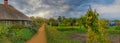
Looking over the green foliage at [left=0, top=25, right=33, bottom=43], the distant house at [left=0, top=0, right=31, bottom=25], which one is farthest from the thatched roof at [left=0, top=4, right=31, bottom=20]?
the green foliage at [left=0, top=25, right=33, bottom=43]

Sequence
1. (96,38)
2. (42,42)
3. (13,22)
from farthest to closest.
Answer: (13,22) < (96,38) < (42,42)

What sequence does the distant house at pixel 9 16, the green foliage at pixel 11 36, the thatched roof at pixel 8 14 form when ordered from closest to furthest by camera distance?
the green foliage at pixel 11 36, the distant house at pixel 9 16, the thatched roof at pixel 8 14

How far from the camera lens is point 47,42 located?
15.5 feet

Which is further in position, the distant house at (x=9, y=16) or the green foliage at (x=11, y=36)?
the distant house at (x=9, y=16)

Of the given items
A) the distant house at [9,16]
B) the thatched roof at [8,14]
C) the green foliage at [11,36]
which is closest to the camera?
the green foliage at [11,36]

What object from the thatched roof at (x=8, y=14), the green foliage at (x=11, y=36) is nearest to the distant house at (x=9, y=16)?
the thatched roof at (x=8, y=14)

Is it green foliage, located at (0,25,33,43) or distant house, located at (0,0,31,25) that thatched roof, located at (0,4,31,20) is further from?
green foliage, located at (0,25,33,43)

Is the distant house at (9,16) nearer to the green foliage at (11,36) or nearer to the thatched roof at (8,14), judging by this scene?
the thatched roof at (8,14)

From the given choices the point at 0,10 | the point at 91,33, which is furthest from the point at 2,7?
the point at 91,33

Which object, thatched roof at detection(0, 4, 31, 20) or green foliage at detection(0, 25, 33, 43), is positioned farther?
thatched roof at detection(0, 4, 31, 20)

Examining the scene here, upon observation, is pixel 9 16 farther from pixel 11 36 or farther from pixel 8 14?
pixel 11 36

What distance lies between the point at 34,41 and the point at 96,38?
31.4 feet

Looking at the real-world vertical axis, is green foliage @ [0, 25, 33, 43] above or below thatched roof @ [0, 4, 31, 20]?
below

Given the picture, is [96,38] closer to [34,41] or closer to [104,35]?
[104,35]
